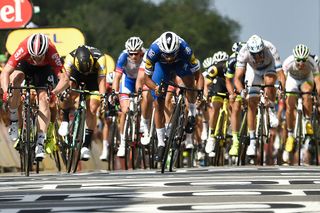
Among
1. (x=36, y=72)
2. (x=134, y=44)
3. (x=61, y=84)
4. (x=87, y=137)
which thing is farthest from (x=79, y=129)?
(x=134, y=44)

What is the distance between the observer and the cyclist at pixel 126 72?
2494 cm

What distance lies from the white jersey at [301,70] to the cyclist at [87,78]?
14.5 ft

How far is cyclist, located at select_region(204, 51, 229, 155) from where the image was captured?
25.7 m

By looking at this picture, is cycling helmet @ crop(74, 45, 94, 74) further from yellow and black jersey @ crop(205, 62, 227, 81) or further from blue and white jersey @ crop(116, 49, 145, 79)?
yellow and black jersey @ crop(205, 62, 227, 81)

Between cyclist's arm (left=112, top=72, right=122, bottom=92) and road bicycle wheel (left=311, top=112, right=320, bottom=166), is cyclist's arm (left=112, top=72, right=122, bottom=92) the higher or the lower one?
the higher one

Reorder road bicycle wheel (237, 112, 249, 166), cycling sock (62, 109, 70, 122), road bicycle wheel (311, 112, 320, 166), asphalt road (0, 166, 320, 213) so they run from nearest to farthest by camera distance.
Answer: asphalt road (0, 166, 320, 213) → cycling sock (62, 109, 70, 122) → road bicycle wheel (237, 112, 249, 166) → road bicycle wheel (311, 112, 320, 166)

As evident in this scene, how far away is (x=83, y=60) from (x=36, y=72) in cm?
89

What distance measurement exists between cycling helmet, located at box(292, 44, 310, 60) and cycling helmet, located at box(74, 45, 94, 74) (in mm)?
4299

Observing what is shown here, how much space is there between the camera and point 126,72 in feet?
84.2

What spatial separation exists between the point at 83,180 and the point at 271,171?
282 centimetres

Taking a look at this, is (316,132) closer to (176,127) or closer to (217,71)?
(217,71)

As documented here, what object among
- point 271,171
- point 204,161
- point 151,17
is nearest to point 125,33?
point 151,17

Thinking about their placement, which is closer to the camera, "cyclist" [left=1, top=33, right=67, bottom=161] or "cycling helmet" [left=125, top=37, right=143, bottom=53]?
"cyclist" [left=1, top=33, right=67, bottom=161]

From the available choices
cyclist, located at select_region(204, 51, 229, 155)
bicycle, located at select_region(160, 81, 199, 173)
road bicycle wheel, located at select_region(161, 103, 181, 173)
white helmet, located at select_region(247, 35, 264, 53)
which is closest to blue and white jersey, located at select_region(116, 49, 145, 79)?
cyclist, located at select_region(204, 51, 229, 155)
